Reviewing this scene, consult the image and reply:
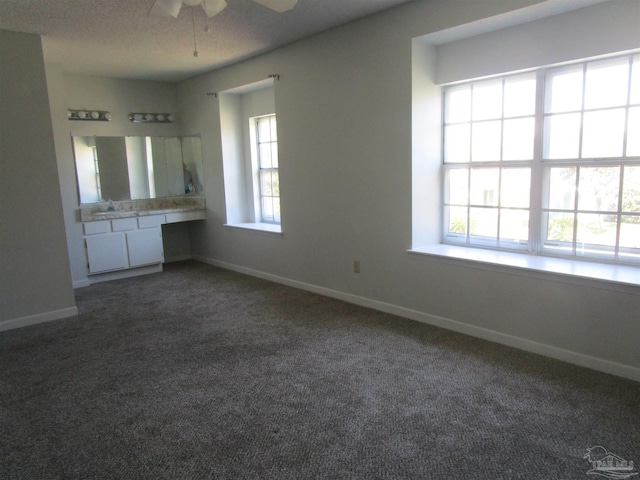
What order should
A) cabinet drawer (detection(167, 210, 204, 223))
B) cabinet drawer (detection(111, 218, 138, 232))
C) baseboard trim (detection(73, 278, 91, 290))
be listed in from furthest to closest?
cabinet drawer (detection(167, 210, 204, 223))
cabinet drawer (detection(111, 218, 138, 232))
baseboard trim (detection(73, 278, 91, 290))

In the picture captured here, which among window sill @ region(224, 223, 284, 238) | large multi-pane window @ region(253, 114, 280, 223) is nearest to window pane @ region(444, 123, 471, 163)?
window sill @ region(224, 223, 284, 238)

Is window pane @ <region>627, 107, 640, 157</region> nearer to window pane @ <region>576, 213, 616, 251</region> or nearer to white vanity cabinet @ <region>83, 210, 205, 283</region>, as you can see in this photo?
window pane @ <region>576, 213, 616, 251</region>

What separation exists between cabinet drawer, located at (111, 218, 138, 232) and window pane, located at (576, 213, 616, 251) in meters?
5.07

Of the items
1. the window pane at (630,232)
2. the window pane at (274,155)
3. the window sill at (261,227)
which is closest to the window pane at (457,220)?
the window pane at (630,232)

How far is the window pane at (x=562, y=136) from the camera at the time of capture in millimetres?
3145

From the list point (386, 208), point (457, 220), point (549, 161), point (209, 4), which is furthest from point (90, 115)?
point (549, 161)

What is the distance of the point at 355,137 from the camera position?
13.5 feet

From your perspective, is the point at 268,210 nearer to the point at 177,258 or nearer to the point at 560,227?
the point at 177,258

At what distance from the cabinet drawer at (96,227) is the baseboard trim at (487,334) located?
2.34 meters

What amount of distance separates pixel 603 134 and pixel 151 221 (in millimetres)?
5194

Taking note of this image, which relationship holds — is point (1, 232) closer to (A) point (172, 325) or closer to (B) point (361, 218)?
(A) point (172, 325)

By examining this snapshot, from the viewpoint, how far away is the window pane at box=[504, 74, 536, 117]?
3.33m

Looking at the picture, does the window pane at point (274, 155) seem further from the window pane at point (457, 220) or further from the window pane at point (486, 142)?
the window pane at point (486, 142)

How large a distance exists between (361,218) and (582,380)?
Result: 220 centimetres
